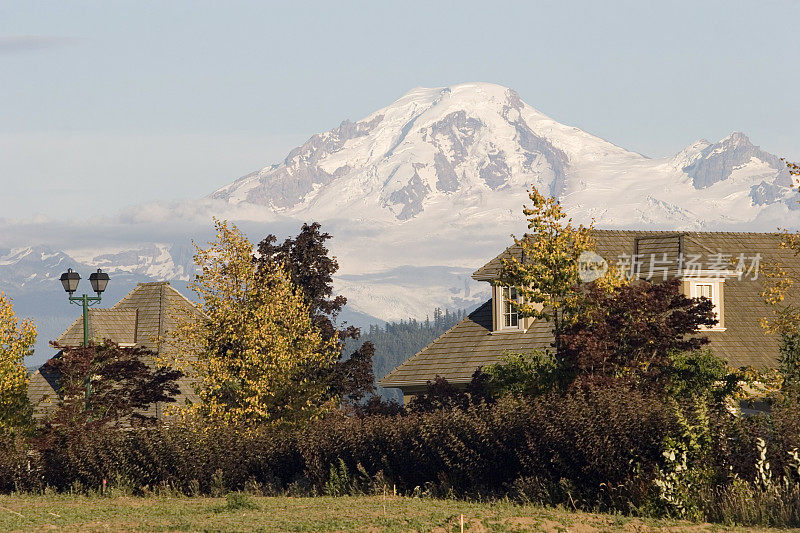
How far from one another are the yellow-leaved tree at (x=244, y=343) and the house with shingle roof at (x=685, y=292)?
27.1 ft

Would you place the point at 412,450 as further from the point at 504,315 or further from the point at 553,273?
the point at 504,315

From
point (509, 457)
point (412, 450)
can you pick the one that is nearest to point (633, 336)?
point (509, 457)

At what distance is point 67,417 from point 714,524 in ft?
59.1

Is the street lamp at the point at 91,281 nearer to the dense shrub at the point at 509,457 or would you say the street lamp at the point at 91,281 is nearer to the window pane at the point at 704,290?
the dense shrub at the point at 509,457

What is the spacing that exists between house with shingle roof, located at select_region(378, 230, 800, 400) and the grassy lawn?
60.1ft

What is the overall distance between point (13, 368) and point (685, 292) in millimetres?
22269

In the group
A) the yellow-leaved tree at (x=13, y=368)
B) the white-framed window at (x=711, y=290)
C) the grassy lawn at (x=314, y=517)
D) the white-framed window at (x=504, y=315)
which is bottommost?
the grassy lawn at (x=314, y=517)

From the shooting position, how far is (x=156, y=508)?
2394 centimetres

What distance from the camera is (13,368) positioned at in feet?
118

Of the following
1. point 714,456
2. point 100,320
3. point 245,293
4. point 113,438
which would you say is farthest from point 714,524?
point 100,320

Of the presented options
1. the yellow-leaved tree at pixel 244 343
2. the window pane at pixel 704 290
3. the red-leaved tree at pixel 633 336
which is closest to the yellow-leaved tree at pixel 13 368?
the yellow-leaved tree at pixel 244 343

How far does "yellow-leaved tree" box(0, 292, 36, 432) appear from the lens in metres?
35.3

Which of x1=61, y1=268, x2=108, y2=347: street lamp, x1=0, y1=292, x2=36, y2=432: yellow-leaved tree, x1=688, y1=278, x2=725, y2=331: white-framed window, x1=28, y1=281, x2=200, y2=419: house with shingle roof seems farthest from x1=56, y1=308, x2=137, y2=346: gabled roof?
x1=688, y1=278, x2=725, y2=331: white-framed window

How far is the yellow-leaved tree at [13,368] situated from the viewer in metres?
35.3
